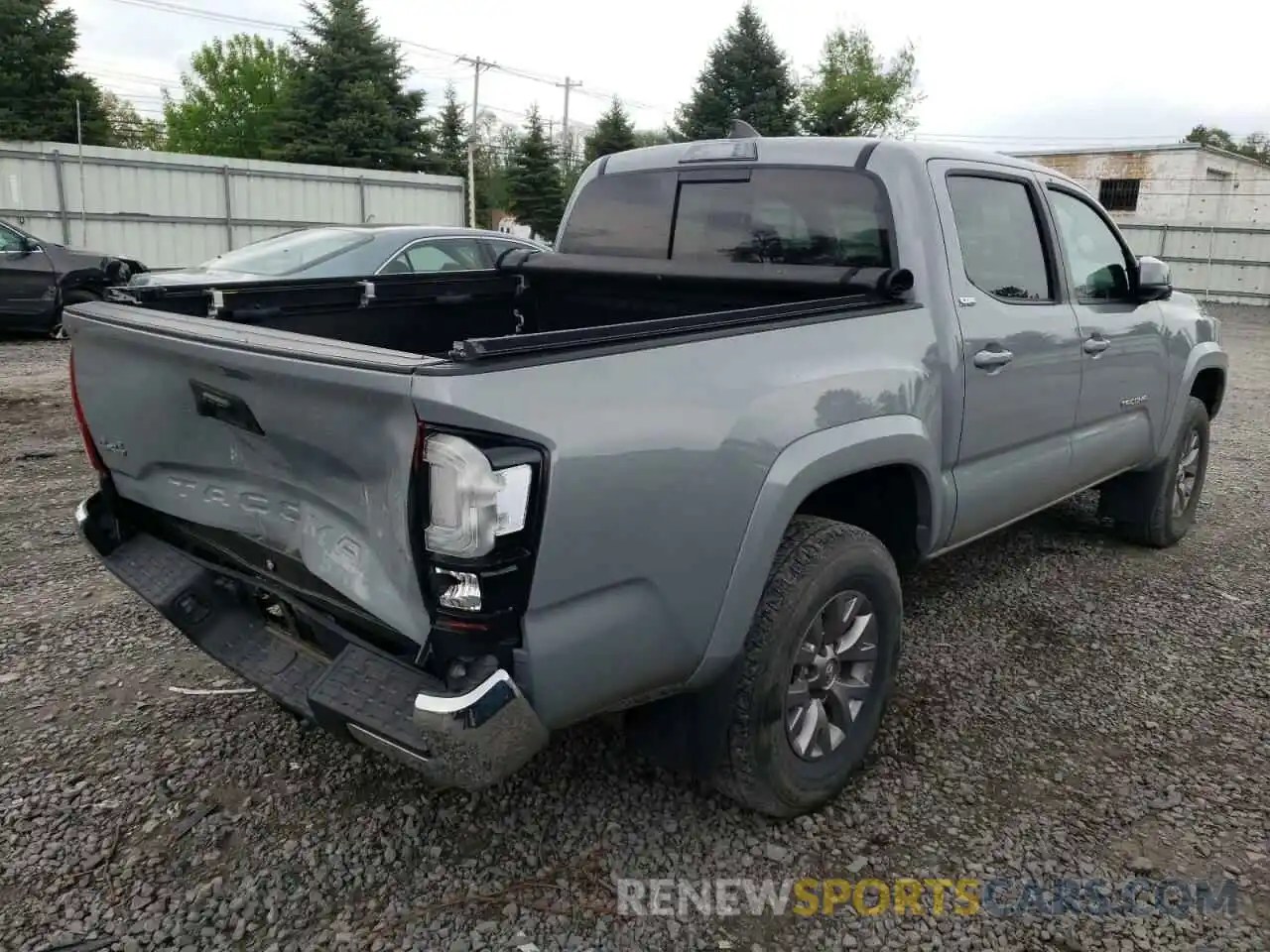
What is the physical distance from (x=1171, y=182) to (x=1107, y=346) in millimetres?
38405

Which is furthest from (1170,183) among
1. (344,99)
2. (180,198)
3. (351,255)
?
(351,255)

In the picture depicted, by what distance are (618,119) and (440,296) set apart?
3732 centimetres

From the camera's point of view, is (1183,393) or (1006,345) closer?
(1006,345)

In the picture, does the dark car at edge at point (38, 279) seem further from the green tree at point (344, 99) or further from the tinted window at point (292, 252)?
the green tree at point (344, 99)

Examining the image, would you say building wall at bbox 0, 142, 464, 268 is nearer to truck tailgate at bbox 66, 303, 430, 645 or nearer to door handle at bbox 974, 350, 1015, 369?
truck tailgate at bbox 66, 303, 430, 645

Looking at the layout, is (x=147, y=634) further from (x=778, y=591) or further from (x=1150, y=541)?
(x=1150, y=541)

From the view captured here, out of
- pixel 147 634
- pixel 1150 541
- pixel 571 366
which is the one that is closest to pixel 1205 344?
pixel 1150 541

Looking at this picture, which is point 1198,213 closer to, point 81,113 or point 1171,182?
point 1171,182

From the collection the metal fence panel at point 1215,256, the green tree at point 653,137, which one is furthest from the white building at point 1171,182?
the green tree at point 653,137

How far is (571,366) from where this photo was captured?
6.77ft

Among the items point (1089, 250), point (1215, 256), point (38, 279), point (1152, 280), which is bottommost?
point (38, 279)

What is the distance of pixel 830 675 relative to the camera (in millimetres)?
2816

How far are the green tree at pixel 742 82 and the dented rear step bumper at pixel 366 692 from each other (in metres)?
38.5

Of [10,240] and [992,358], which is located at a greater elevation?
[10,240]
